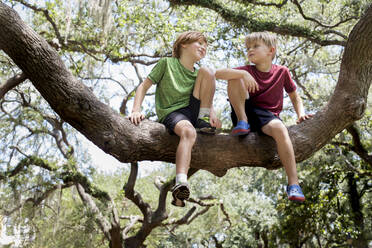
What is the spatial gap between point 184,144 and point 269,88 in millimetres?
937

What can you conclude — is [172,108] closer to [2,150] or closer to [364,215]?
[2,150]

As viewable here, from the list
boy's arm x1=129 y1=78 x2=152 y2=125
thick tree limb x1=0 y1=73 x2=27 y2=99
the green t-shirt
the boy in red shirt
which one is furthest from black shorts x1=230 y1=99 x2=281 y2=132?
thick tree limb x1=0 y1=73 x2=27 y2=99

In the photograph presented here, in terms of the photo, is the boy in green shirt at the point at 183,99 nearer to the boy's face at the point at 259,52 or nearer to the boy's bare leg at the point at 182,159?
the boy's bare leg at the point at 182,159

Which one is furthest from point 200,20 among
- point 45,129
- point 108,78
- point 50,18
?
point 45,129

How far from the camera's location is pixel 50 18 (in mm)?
6379

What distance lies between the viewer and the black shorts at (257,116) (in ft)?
8.84

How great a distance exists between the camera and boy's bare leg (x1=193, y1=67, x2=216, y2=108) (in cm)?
267

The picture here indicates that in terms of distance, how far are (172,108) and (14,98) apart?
5.85 metres

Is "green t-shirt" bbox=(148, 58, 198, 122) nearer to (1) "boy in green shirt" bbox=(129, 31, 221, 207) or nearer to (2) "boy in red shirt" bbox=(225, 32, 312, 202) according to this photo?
(1) "boy in green shirt" bbox=(129, 31, 221, 207)

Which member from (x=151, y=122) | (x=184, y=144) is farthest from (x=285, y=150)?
(x=151, y=122)

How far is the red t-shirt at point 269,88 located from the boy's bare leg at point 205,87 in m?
0.32

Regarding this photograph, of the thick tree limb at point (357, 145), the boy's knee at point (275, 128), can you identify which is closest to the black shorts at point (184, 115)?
the boy's knee at point (275, 128)

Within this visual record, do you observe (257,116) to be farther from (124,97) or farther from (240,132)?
(124,97)

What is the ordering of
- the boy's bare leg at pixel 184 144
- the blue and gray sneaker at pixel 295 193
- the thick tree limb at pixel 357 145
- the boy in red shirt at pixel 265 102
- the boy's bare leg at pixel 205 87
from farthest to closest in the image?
the thick tree limb at pixel 357 145 < the boy's bare leg at pixel 205 87 < the boy in red shirt at pixel 265 102 < the blue and gray sneaker at pixel 295 193 < the boy's bare leg at pixel 184 144
